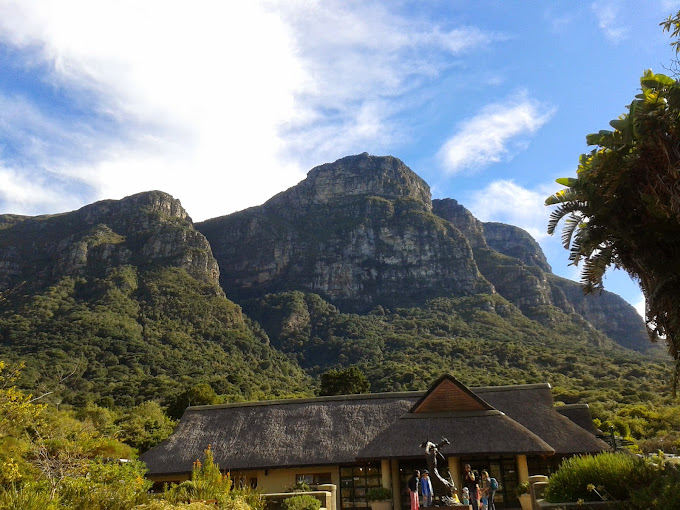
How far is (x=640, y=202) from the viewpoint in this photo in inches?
448

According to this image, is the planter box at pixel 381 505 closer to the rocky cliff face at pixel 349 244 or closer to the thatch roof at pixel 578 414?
the thatch roof at pixel 578 414

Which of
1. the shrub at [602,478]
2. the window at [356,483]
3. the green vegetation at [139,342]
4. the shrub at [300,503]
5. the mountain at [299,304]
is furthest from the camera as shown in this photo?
the mountain at [299,304]

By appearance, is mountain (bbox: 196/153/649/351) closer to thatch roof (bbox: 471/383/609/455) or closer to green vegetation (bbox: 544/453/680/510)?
thatch roof (bbox: 471/383/609/455)

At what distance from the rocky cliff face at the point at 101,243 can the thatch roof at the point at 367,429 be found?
81.0 metres

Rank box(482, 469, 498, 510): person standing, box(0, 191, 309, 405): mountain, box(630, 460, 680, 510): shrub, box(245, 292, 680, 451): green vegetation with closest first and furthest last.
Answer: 1. box(630, 460, 680, 510): shrub
2. box(482, 469, 498, 510): person standing
3. box(245, 292, 680, 451): green vegetation
4. box(0, 191, 309, 405): mountain

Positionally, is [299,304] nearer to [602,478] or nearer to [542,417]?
[542,417]

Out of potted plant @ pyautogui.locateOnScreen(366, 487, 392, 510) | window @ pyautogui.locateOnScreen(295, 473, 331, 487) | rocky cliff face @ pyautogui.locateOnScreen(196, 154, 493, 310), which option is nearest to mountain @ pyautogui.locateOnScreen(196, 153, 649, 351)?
rocky cliff face @ pyautogui.locateOnScreen(196, 154, 493, 310)

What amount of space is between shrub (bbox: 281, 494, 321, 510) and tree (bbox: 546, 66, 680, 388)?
362 inches

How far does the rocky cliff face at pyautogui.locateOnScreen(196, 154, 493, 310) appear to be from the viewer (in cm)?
12662

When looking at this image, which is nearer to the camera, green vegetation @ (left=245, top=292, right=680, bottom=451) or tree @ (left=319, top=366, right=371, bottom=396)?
green vegetation @ (left=245, top=292, right=680, bottom=451)

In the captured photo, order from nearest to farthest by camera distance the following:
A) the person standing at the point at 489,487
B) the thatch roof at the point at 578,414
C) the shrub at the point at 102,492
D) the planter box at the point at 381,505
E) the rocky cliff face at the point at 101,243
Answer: the shrub at the point at 102,492 < the person standing at the point at 489,487 < the planter box at the point at 381,505 < the thatch roof at the point at 578,414 < the rocky cliff face at the point at 101,243

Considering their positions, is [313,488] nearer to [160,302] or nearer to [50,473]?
[50,473]

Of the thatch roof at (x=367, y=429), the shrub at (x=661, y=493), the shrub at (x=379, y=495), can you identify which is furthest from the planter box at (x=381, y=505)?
the shrub at (x=661, y=493)

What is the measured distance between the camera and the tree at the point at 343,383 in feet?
186
